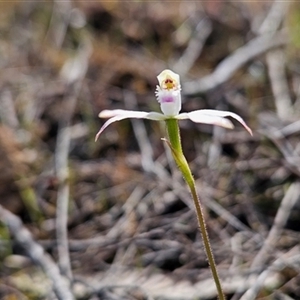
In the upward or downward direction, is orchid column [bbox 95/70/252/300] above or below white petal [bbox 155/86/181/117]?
below

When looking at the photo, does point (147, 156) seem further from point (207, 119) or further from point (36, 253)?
point (207, 119)

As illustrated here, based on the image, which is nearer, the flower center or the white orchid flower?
the white orchid flower

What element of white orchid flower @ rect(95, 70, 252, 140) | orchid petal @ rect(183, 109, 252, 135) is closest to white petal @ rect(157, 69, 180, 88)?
white orchid flower @ rect(95, 70, 252, 140)

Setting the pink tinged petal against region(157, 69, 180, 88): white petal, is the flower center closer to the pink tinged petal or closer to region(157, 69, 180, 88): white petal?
region(157, 69, 180, 88): white petal

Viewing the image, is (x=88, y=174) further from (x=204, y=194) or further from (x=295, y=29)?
(x=295, y=29)

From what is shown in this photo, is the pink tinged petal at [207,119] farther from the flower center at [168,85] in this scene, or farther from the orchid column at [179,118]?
the flower center at [168,85]

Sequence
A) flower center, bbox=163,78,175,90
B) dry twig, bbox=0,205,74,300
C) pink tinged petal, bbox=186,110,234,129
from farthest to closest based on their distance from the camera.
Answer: dry twig, bbox=0,205,74,300 < flower center, bbox=163,78,175,90 < pink tinged petal, bbox=186,110,234,129

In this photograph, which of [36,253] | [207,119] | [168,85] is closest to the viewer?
[207,119]

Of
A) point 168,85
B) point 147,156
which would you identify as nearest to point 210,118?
point 168,85
